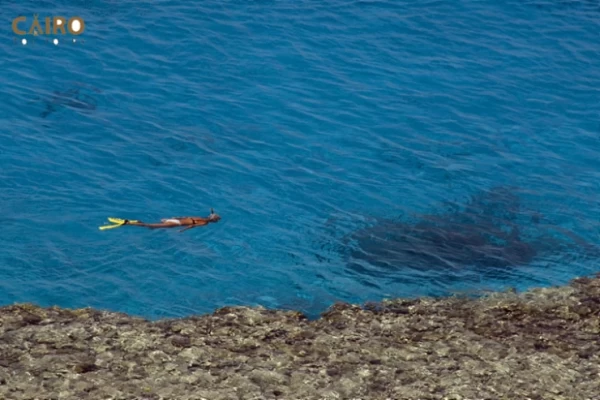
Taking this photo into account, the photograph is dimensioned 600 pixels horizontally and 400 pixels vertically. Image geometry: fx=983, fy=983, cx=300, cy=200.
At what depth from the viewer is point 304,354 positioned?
488 inches

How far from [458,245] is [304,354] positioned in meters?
5.55

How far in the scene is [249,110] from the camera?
68.4ft

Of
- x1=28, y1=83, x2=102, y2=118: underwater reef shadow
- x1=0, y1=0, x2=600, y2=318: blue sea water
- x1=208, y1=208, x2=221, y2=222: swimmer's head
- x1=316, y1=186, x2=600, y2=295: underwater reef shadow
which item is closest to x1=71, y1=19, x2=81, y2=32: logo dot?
x1=0, y1=0, x2=600, y2=318: blue sea water

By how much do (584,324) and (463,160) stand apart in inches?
253

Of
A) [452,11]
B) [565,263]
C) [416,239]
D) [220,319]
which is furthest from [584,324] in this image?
[452,11]

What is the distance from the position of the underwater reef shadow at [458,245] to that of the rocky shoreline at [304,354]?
194 centimetres

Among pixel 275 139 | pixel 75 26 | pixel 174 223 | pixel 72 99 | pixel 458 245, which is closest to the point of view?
pixel 174 223

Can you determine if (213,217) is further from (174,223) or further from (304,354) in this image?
(304,354)

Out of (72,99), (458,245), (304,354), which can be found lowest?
(458,245)

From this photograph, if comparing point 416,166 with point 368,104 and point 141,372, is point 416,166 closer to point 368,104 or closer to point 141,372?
point 368,104

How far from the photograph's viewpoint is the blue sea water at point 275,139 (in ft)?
52.5

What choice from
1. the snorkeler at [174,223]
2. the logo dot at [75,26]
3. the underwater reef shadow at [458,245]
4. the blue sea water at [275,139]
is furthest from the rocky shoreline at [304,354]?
the logo dot at [75,26]

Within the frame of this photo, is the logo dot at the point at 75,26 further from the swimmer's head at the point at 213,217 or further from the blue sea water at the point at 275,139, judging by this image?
the swimmer's head at the point at 213,217

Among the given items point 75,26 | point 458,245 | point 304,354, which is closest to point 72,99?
point 75,26
